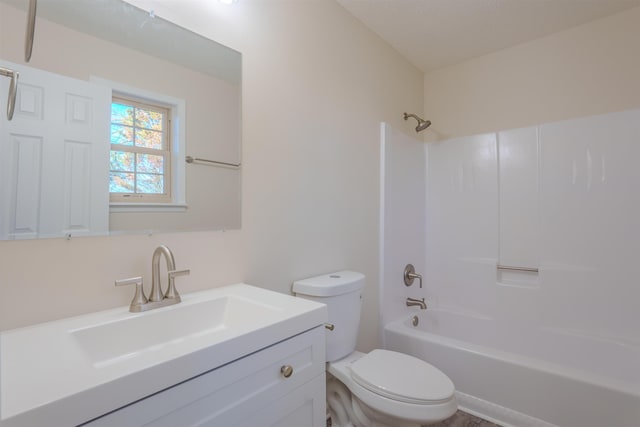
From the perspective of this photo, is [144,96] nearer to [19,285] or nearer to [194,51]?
[194,51]

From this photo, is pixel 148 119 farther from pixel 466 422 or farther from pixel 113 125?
pixel 466 422

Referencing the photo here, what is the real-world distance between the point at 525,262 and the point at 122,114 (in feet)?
8.35

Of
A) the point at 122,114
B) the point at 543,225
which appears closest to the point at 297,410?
the point at 122,114

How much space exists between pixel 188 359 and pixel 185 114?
0.92 meters

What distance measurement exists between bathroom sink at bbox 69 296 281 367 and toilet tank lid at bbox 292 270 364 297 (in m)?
0.45

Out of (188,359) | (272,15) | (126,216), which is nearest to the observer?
(188,359)

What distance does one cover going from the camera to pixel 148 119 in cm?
112

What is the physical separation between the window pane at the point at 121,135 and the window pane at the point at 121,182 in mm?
107

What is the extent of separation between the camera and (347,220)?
1915 millimetres

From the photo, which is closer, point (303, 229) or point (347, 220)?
point (303, 229)

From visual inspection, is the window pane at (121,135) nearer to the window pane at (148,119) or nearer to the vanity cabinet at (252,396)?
the window pane at (148,119)

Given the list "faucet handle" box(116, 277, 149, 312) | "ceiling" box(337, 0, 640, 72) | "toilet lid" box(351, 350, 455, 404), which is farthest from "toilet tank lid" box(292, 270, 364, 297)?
"ceiling" box(337, 0, 640, 72)

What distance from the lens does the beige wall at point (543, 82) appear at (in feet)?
6.47

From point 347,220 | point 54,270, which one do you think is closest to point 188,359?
point 54,270
